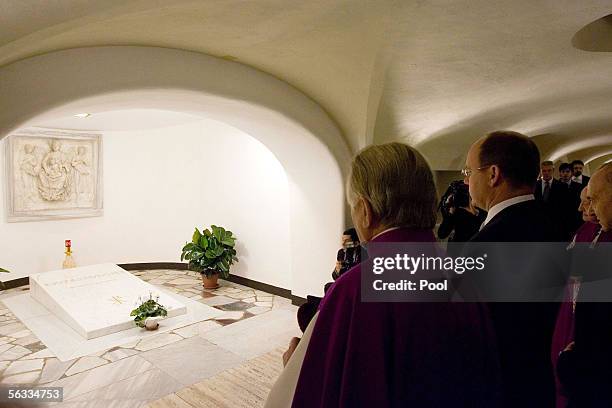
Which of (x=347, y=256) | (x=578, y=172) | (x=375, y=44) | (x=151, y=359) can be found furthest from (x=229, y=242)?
(x=578, y=172)

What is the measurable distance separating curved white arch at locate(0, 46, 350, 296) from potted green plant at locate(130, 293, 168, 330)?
198 cm

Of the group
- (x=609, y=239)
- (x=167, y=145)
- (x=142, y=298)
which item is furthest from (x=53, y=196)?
(x=609, y=239)

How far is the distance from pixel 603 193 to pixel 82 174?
8613 millimetres

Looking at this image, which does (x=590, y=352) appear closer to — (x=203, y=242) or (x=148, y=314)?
(x=148, y=314)

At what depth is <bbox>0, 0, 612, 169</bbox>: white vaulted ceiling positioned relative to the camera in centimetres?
260

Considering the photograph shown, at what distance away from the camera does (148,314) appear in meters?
5.00

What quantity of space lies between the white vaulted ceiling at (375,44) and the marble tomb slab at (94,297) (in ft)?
11.0

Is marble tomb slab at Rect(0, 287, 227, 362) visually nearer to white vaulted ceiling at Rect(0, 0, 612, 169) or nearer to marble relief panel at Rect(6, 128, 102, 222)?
marble relief panel at Rect(6, 128, 102, 222)

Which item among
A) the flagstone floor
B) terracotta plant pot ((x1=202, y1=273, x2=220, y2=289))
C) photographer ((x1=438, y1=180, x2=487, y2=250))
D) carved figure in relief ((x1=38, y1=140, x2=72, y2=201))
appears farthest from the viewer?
carved figure in relief ((x1=38, y1=140, x2=72, y2=201))

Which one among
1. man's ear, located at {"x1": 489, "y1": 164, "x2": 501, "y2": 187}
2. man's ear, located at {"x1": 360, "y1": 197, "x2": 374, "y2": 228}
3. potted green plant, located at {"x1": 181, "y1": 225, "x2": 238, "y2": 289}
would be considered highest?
man's ear, located at {"x1": 489, "y1": 164, "x2": 501, "y2": 187}

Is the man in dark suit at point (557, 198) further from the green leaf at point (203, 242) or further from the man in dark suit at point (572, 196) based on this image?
the green leaf at point (203, 242)

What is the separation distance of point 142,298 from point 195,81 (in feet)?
11.5

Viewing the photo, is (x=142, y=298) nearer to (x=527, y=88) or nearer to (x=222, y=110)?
(x=222, y=110)

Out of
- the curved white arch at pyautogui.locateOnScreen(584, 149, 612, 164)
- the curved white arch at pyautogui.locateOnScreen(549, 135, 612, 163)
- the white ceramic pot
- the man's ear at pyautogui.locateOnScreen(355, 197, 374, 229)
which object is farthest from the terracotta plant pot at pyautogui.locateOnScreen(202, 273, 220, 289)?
the curved white arch at pyautogui.locateOnScreen(584, 149, 612, 164)
